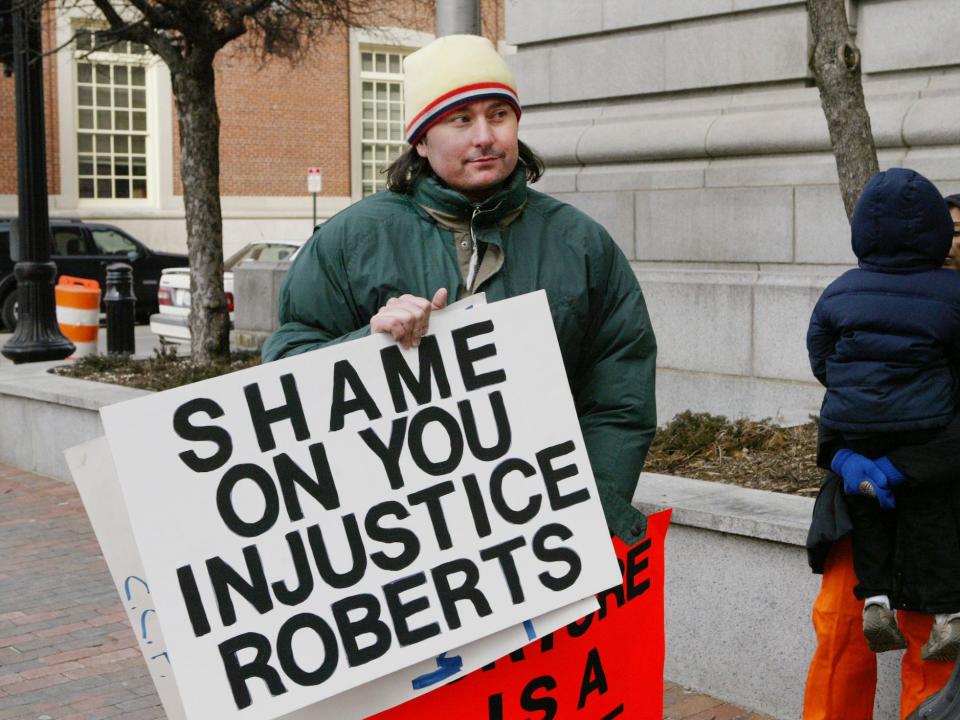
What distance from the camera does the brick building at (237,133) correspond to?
100.0 ft

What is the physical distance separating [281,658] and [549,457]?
637 mm

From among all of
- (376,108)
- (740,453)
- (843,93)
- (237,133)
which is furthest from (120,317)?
(376,108)

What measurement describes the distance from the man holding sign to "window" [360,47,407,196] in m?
33.0

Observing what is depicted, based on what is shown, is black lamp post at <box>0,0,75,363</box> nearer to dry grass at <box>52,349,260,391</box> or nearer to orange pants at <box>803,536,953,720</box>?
dry grass at <box>52,349,260,391</box>

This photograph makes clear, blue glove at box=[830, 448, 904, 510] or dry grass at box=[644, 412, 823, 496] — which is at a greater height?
blue glove at box=[830, 448, 904, 510]

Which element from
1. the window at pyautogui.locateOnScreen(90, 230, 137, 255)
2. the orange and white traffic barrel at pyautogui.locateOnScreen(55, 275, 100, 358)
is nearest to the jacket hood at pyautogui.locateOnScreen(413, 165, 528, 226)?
the orange and white traffic barrel at pyautogui.locateOnScreen(55, 275, 100, 358)

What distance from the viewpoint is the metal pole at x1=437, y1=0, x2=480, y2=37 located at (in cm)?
625

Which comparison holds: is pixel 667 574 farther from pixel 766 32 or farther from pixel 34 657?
pixel 766 32

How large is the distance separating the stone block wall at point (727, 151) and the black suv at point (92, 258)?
14.7 metres

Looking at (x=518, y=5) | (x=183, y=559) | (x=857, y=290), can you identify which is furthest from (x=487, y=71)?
(x=518, y=5)

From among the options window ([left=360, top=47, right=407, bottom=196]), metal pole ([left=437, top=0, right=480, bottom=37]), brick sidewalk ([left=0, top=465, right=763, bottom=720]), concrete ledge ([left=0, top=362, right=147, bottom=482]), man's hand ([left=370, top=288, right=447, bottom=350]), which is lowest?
brick sidewalk ([left=0, top=465, right=763, bottom=720])

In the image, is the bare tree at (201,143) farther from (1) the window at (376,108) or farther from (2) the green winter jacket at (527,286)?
(1) the window at (376,108)

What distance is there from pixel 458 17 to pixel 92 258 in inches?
719

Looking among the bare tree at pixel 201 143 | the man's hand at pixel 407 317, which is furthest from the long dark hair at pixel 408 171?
the bare tree at pixel 201 143
